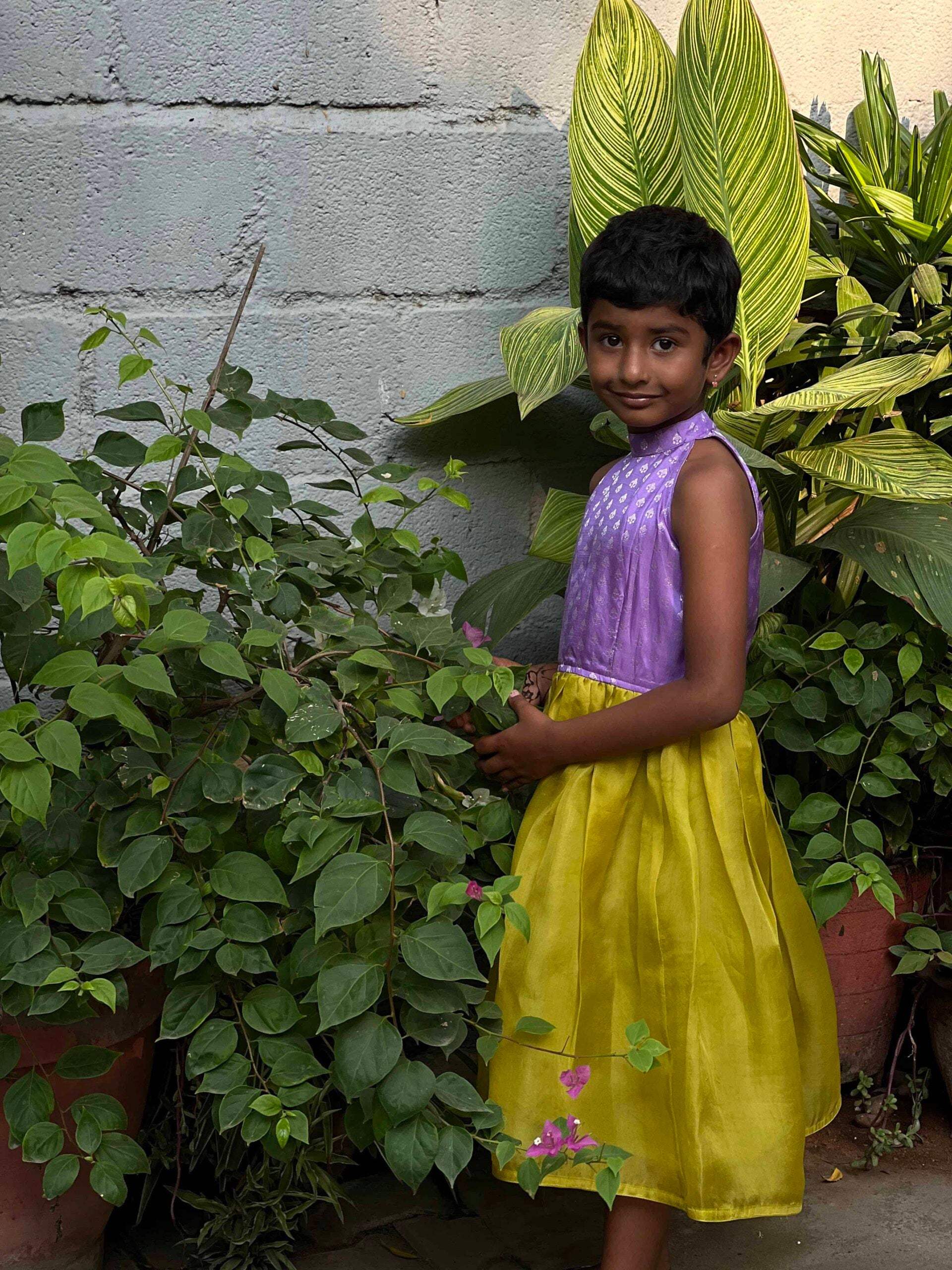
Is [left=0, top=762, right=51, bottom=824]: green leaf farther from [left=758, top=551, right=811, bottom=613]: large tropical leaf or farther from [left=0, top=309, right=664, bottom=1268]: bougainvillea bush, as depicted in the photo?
[left=758, top=551, right=811, bottom=613]: large tropical leaf

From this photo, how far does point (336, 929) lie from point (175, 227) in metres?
1.10

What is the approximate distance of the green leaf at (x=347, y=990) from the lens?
1168 mm

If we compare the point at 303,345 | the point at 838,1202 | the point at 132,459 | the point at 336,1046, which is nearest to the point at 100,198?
the point at 303,345

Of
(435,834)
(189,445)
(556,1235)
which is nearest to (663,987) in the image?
(435,834)

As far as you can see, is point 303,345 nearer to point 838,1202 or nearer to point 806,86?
point 806,86

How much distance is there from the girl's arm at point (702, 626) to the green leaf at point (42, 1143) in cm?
68

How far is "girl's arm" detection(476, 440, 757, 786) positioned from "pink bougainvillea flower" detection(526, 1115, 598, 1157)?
0.43m

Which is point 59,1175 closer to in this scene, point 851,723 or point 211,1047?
point 211,1047

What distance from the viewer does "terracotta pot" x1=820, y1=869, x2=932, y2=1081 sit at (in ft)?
6.40

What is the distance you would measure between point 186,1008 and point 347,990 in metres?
0.20

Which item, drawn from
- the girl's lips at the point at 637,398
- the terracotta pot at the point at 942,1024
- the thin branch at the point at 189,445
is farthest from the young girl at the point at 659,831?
the terracotta pot at the point at 942,1024

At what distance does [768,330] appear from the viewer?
1.85 m

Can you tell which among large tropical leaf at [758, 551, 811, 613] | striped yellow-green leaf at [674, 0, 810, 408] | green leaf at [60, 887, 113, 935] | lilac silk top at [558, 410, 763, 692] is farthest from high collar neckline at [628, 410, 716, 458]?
green leaf at [60, 887, 113, 935]

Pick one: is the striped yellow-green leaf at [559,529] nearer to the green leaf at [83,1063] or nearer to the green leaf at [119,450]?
the green leaf at [119,450]
